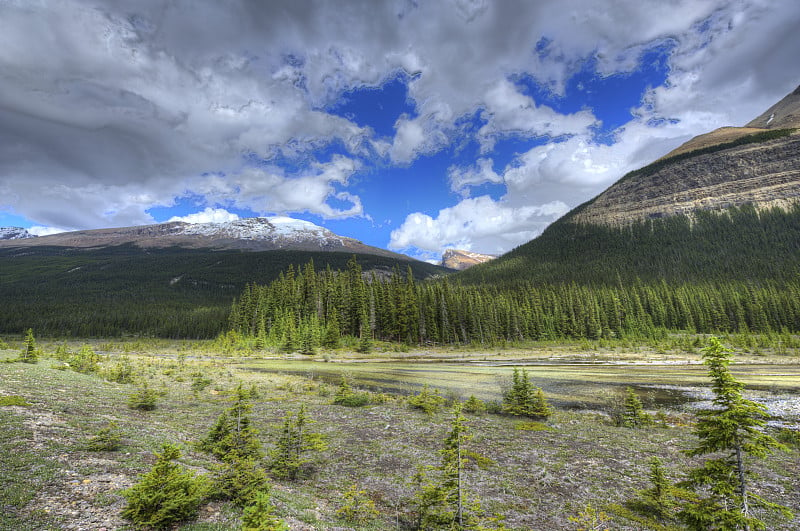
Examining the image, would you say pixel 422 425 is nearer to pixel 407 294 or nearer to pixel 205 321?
pixel 407 294

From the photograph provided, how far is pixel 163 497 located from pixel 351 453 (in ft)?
31.8

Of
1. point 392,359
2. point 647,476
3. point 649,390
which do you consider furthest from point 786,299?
point 647,476

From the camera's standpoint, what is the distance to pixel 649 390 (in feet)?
104

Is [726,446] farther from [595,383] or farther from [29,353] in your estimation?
[29,353]

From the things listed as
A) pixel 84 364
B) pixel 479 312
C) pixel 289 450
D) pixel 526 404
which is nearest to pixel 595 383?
pixel 526 404

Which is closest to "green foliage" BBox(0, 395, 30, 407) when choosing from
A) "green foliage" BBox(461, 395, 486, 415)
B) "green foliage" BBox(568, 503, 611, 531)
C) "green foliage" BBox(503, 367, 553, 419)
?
"green foliage" BBox(568, 503, 611, 531)

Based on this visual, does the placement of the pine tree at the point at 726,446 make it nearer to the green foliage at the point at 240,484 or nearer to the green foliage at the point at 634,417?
the green foliage at the point at 240,484

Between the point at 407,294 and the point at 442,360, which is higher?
the point at 407,294

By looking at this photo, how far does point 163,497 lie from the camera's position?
25.9 feet

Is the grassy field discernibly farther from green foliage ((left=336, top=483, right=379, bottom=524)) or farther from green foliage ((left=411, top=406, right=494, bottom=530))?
green foliage ((left=411, top=406, right=494, bottom=530))

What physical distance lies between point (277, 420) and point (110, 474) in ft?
37.6

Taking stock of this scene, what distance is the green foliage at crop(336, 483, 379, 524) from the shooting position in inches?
397

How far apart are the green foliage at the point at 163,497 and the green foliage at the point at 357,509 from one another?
169 inches

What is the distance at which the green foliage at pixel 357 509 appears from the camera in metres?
10.1
